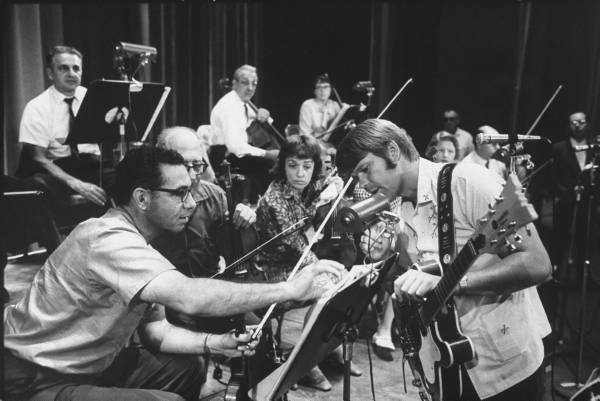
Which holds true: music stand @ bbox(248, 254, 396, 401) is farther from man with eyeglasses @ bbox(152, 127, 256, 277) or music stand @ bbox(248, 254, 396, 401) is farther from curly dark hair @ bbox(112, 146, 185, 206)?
man with eyeglasses @ bbox(152, 127, 256, 277)

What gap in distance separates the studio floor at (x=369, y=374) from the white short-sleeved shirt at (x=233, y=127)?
2.12 meters

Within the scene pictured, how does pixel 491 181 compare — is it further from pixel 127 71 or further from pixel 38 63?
pixel 38 63

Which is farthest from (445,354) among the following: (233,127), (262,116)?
(262,116)

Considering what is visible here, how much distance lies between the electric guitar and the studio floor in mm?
754

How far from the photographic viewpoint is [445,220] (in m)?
2.04

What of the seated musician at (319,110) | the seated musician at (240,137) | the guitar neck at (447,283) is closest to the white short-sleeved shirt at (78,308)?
the guitar neck at (447,283)

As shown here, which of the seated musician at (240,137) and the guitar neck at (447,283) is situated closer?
the guitar neck at (447,283)

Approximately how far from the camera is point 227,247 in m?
3.53

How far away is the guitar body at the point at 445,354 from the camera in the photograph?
194 cm

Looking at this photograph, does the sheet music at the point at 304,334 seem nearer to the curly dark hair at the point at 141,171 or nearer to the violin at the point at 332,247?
the curly dark hair at the point at 141,171

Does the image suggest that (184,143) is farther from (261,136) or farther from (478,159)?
(478,159)

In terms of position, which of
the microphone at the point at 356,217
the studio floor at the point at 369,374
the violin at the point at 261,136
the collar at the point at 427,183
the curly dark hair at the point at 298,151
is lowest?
the studio floor at the point at 369,374

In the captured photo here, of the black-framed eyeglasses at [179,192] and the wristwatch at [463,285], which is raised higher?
the black-framed eyeglasses at [179,192]

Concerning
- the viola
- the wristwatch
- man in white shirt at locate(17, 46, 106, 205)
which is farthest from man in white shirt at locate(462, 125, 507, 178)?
the wristwatch
